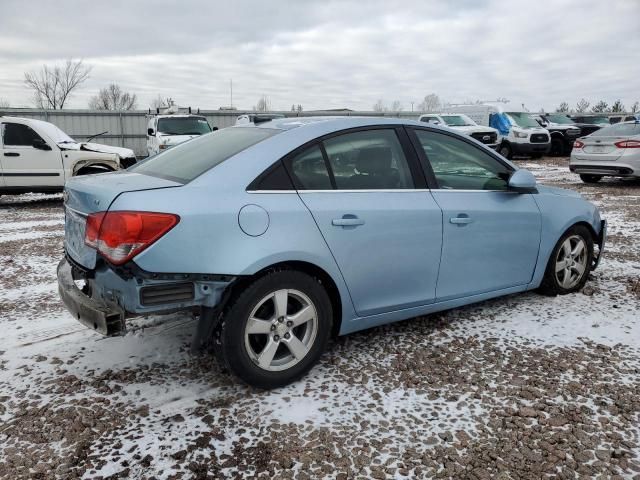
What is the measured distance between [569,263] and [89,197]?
379 centimetres

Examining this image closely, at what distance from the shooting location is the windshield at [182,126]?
15.1 meters

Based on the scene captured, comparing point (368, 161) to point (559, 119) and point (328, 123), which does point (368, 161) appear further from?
point (559, 119)

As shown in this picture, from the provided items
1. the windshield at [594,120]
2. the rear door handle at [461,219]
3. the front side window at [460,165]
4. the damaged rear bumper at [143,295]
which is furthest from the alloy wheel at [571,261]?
the windshield at [594,120]

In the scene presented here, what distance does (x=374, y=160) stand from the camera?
3322 mm

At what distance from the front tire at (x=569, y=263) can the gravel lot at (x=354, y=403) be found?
0.27 meters

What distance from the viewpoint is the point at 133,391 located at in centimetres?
287

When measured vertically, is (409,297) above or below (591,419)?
above

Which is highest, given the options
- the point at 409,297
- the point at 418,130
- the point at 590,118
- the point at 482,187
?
the point at 590,118

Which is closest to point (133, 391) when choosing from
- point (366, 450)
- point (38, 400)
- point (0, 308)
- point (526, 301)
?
point (38, 400)

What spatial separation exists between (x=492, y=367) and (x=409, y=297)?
→ 0.66 m

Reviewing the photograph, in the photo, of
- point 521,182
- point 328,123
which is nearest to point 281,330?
point 328,123

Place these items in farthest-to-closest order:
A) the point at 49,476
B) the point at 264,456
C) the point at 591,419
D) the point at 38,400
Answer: the point at 38,400 → the point at 591,419 → the point at 264,456 → the point at 49,476

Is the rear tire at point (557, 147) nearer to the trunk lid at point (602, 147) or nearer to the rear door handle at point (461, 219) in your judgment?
the trunk lid at point (602, 147)

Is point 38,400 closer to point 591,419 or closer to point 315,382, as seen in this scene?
point 315,382
